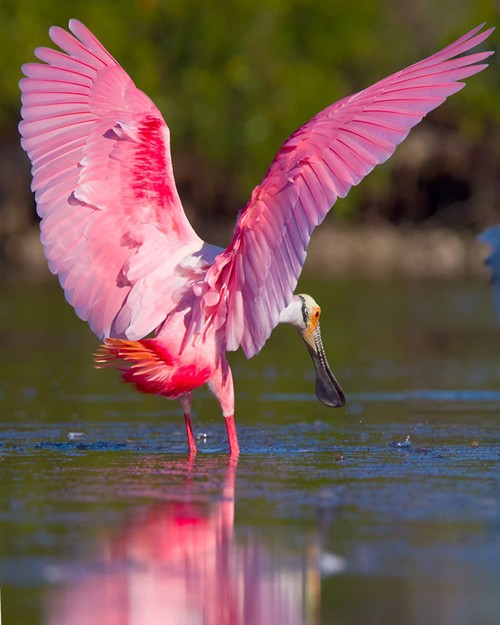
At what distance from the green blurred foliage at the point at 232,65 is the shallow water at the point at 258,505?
20852 millimetres

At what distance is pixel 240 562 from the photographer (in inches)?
204

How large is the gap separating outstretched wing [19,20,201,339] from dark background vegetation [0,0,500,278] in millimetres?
22792

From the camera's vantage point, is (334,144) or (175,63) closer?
(334,144)

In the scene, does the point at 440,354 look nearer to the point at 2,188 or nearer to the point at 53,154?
the point at 53,154

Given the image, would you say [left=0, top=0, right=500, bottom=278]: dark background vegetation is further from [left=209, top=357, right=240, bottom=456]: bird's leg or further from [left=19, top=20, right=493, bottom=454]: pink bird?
[left=209, top=357, right=240, bottom=456]: bird's leg

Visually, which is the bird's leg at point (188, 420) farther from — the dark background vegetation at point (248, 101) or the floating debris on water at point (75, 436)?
the dark background vegetation at point (248, 101)

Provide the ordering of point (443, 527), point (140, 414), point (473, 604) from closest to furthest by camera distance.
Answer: point (473, 604)
point (443, 527)
point (140, 414)

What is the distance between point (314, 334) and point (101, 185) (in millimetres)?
1480

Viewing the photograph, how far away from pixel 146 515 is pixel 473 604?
162cm

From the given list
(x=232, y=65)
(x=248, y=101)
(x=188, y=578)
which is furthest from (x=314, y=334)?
(x=232, y=65)

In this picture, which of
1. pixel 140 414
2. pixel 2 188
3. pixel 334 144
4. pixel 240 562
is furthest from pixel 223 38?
pixel 240 562

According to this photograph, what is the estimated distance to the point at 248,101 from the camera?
3275cm

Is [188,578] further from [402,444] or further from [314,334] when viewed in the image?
[314,334]

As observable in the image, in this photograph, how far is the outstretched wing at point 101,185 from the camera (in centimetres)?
775
